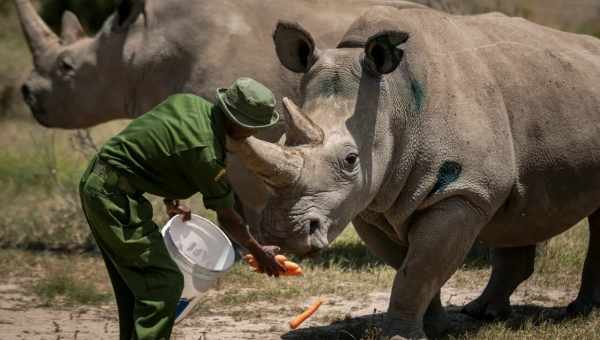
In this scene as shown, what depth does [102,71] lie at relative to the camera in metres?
8.12

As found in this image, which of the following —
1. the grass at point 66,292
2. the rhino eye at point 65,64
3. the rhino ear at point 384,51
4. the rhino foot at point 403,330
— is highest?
the rhino ear at point 384,51

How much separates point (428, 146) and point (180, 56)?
2.77 meters

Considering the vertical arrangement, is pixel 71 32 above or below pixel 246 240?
below

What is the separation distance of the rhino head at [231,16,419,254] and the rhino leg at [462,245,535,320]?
137 cm

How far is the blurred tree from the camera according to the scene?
51.0 feet

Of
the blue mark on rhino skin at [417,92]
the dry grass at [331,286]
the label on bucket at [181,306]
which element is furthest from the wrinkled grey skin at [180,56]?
the label on bucket at [181,306]

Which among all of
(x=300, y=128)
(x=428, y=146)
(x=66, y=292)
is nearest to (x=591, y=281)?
(x=428, y=146)

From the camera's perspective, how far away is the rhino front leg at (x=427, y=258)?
5.17 m

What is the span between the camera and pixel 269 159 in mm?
4578

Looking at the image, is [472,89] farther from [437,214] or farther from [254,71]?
[254,71]

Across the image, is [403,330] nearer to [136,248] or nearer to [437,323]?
[437,323]

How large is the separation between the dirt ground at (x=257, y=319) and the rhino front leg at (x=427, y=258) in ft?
1.52

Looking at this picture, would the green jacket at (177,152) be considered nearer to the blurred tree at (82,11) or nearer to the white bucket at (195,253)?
the white bucket at (195,253)

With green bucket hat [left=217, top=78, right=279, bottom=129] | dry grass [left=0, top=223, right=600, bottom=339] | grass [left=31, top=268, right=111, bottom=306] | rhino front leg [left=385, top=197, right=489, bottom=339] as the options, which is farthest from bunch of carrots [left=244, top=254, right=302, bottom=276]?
grass [left=31, top=268, right=111, bottom=306]
